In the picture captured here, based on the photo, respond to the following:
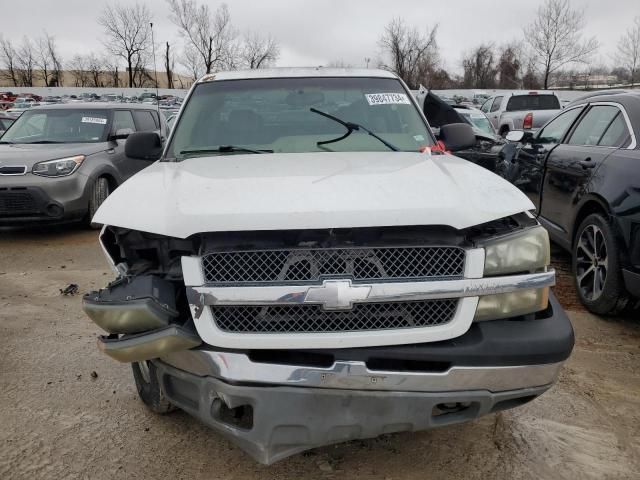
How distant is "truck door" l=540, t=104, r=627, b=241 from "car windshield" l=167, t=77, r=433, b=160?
1.64 m

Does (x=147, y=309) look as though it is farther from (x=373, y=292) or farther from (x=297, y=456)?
(x=297, y=456)

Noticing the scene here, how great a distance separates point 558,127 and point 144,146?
4.12m

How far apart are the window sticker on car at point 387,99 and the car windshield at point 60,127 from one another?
536cm

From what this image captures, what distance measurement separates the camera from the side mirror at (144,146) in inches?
149

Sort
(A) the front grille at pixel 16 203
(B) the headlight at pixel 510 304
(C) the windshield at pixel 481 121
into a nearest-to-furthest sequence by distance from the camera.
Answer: (B) the headlight at pixel 510 304 < (A) the front grille at pixel 16 203 < (C) the windshield at pixel 481 121

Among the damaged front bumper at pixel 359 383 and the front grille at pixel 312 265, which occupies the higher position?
the front grille at pixel 312 265

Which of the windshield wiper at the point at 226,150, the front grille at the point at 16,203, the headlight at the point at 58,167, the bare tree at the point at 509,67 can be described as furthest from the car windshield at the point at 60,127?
the bare tree at the point at 509,67

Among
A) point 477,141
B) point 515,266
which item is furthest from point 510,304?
point 477,141

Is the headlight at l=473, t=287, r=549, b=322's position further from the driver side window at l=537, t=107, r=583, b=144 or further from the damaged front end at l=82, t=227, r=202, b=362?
the driver side window at l=537, t=107, r=583, b=144

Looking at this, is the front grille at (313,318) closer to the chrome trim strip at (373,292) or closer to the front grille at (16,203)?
the chrome trim strip at (373,292)

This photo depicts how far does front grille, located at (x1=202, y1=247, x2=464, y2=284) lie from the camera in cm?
206

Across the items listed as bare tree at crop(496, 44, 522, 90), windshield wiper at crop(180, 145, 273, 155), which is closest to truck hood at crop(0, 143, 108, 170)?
windshield wiper at crop(180, 145, 273, 155)

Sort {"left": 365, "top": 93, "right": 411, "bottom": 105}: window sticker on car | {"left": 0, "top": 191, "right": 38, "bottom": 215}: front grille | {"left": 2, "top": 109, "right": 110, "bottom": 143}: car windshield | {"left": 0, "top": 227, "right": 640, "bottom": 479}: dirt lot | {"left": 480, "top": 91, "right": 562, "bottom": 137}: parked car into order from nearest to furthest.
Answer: {"left": 0, "top": 227, "right": 640, "bottom": 479}: dirt lot, {"left": 365, "top": 93, "right": 411, "bottom": 105}: window sticker on car, {"left": 0, "top": 191, "right": 38, "bottom": 215}: front grille, {"left": 2, "top": 109, "right": 110, "bottom": 143}: car windshield, {"left": 480, "top": 91, "right": 562, "bottom": 137}: parked car

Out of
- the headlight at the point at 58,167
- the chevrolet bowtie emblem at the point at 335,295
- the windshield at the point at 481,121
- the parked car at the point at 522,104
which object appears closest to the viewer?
the chevrolet bowtie emblem at the point at 335,295
